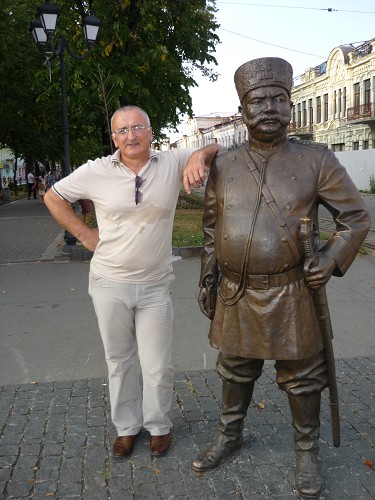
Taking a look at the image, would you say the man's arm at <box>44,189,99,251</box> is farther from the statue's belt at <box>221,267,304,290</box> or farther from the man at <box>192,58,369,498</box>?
the statue's belt at <box>221,267,304,290</box>

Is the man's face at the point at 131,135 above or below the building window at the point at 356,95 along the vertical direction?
below

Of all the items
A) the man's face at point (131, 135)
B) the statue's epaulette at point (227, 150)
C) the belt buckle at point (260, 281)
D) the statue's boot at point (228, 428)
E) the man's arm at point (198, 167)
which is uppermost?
the man's face at point (131, 135)

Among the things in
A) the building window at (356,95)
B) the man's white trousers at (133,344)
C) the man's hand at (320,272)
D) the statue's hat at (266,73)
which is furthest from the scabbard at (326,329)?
the building window at (356,95)

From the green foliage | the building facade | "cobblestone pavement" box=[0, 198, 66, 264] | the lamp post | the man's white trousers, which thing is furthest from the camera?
the building facade

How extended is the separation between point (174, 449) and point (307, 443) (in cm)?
85

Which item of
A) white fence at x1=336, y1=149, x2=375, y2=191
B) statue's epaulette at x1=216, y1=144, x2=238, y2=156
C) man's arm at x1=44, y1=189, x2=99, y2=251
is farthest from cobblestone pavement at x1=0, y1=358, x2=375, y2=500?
white fence at x1=336, y1=149, x2=375, y2=191

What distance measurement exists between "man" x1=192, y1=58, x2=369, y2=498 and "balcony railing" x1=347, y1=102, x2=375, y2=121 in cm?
3309

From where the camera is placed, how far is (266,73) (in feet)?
8.09

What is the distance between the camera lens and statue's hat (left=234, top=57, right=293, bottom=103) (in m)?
2.47

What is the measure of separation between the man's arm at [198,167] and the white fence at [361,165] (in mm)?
28825

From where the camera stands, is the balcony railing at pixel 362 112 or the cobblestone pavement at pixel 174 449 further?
the balcony railing at pixel 362 112

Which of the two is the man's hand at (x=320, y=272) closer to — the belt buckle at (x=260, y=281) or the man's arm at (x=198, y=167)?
the belt buckle at (x=260, y=281)

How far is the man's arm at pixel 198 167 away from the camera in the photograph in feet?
8.80

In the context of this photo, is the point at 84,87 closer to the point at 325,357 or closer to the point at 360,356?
the point at 360,356
